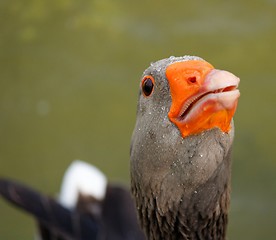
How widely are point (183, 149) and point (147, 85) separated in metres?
0.39

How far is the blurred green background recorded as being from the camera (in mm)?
6352

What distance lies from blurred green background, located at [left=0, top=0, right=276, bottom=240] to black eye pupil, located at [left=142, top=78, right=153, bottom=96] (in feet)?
10.2

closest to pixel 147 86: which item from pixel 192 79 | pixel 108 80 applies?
pixel 192 79

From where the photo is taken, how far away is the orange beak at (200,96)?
9.53 feet

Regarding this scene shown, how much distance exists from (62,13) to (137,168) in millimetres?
4469

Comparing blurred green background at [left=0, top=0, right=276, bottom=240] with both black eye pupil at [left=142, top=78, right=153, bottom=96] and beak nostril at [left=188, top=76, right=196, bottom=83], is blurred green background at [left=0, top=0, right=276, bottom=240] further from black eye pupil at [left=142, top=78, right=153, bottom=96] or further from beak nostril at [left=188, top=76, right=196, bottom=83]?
beak nostril at [left=188, top=76, right=196, bottom=83]

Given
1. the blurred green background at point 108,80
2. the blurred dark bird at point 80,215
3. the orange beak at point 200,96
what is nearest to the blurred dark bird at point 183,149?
the orange beak at point 200,96

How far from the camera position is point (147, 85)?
10.7ft

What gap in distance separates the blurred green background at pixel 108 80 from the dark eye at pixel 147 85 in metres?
3.10

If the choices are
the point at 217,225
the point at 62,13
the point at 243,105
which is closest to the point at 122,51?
the point at 62,13

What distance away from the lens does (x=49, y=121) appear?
691cm

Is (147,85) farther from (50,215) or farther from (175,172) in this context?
(50,215)

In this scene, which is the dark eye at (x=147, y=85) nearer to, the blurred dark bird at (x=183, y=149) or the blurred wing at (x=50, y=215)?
the blurred dark bird at (x=183, y=149)

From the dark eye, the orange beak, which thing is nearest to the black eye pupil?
the dark eye
